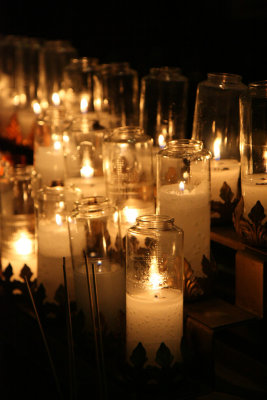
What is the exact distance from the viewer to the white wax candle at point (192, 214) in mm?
1300

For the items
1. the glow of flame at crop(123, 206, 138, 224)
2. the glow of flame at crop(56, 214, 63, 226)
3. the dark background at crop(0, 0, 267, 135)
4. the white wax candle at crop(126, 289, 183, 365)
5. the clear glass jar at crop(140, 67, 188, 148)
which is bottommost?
the white wax candle at crop(126, 289, 183, 365)

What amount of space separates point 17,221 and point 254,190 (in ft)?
2.49

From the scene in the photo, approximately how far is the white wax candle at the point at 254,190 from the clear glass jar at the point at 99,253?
0.29m

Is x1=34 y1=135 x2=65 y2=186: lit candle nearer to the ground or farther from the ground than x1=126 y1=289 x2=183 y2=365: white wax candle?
farther from the ground

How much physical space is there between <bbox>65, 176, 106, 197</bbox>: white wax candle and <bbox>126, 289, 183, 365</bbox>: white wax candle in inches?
21.5

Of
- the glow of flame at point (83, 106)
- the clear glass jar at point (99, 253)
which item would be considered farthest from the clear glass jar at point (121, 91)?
the clear glass jar at point (99, 253)

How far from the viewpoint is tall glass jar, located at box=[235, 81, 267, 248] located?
50.4 inches

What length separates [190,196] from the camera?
1300 millimetres

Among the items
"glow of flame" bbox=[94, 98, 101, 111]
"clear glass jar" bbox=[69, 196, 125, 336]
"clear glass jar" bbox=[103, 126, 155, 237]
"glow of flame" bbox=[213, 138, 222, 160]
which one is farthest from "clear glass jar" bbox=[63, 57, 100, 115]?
"clear glass jar" bbox=[69, 196, 125, 336]

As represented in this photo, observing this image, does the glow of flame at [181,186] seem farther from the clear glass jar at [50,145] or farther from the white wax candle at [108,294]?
the clear glass jar at [50,145]

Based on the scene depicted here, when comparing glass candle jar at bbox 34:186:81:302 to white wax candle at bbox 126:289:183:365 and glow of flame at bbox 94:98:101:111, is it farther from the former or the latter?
glow of flame at bbox 94:98:101:111

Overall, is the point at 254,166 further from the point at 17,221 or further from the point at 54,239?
the point at 17,221

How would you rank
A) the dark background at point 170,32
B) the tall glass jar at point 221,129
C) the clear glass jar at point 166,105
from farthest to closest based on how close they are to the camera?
the dark background at point 170,32 → the clear glass jar at point 166,105 → the tall glass jar at point 221,129

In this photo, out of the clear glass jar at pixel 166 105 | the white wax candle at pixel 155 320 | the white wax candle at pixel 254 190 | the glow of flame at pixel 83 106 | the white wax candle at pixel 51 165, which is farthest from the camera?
the glow of flame at pixel 83 106
